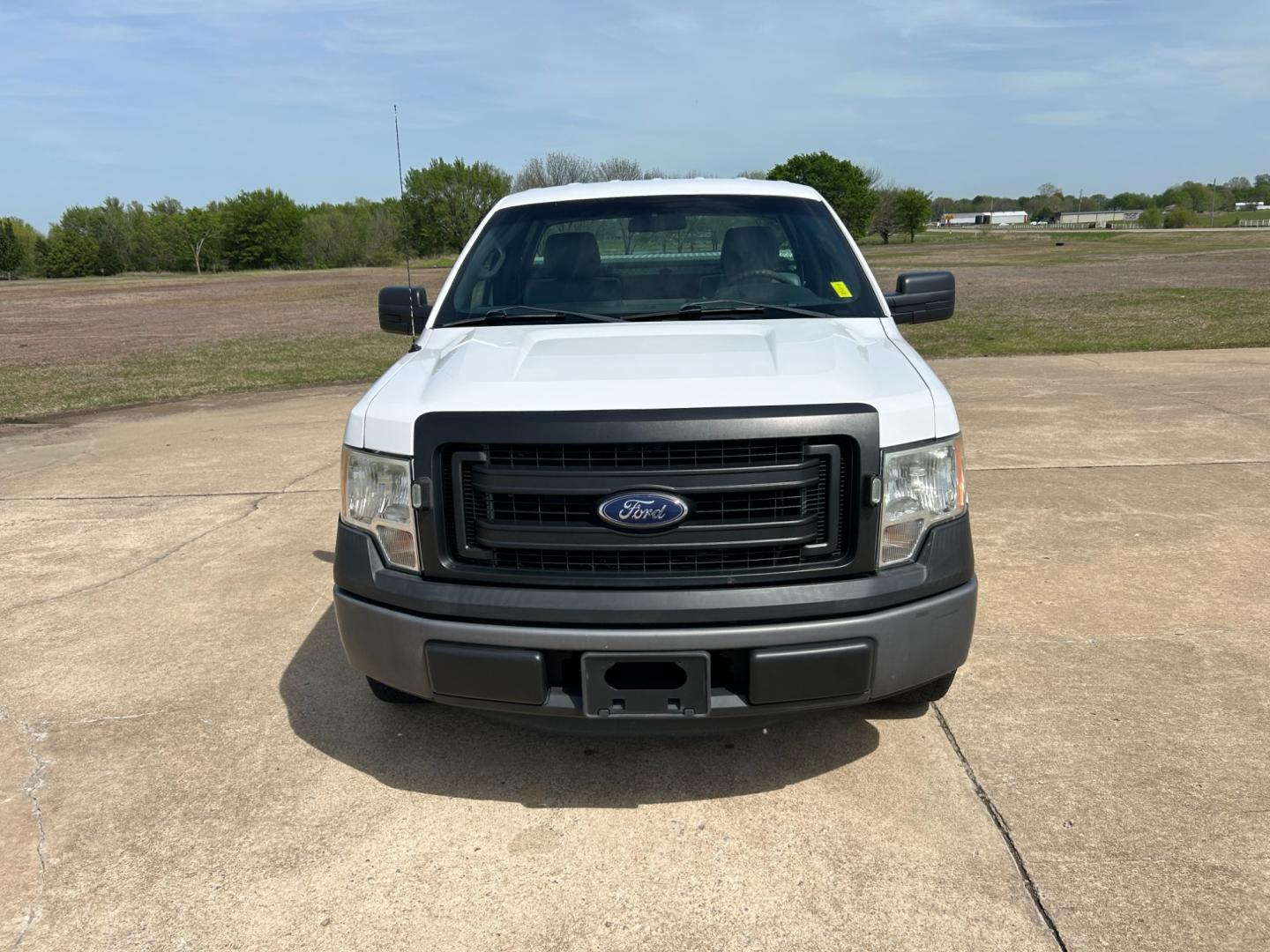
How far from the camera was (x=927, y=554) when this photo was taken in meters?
2.81

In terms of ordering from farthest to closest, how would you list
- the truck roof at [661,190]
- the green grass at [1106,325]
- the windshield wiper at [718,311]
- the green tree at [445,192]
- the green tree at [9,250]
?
the green tree at [9,250] < the green tree at [445,192] < the green grass at [1106,325] < the truck roof at [661,190] < the windshield wiper at [718,311]

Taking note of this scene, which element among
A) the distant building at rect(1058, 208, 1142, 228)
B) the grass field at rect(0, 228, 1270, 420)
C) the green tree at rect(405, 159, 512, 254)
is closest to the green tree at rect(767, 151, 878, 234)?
the green tree at rect(405, 159, 512, 254)

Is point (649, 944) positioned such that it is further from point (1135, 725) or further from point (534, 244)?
point (534, 244)

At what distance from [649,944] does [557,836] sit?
20.6 inches

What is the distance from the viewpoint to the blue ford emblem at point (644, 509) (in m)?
2.65

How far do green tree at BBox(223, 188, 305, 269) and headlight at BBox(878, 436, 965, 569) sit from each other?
4299 inches

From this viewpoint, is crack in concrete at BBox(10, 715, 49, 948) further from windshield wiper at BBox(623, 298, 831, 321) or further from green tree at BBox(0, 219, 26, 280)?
green tree at BBox(0, 219, 26, 280)

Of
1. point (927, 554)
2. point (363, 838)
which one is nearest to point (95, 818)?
point (363, 838)

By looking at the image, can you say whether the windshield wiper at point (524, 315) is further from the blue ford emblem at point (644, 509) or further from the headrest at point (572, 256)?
the blue ford emblem at point (644, 509)

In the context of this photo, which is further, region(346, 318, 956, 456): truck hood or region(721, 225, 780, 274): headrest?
region(721, 225, 780, 274): headrest

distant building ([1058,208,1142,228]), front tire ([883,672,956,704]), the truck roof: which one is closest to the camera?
front tire ([883,672,956,704])

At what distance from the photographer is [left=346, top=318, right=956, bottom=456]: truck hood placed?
2732mm

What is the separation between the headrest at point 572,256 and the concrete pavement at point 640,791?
182cm

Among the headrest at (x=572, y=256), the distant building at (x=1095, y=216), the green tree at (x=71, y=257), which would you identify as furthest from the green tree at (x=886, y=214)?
the headrest at (x=572, y=256)
